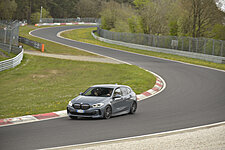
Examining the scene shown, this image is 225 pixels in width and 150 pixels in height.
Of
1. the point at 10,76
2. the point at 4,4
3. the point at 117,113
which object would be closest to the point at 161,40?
the point at 10,76

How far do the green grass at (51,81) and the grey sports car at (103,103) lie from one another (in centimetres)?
235

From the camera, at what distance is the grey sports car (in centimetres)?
1420

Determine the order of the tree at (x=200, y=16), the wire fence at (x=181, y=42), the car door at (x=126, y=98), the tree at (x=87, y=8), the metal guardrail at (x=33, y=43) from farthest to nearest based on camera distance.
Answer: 1. the tree at (x=87, y=8)
2. the tree at (x=200, y=16)
3. the metal guardrail at (x=33, y=43)
4. the wire fence at (x=181, y=42)
5. the car door at (x=126, y=98)

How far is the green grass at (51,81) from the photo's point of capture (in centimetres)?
1845

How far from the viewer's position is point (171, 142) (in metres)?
10.4

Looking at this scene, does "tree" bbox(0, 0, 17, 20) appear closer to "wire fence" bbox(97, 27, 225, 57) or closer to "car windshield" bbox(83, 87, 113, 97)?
"wire fence" bbox(97, 27, 225, 57)

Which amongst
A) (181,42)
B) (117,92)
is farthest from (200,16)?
(117,92)

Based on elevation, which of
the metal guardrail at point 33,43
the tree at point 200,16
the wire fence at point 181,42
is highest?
the tree at point 200,16

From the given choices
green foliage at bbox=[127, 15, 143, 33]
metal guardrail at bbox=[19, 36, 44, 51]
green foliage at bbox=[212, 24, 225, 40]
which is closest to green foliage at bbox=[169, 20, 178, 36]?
green foliage at bbox=[212, 24, 225, 40]

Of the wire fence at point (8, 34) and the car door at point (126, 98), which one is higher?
the wire fence at point (8, 34)

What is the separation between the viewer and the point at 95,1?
6053 inches

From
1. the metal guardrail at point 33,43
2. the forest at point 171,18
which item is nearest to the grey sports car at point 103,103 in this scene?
the metal guardrail at point 33,43

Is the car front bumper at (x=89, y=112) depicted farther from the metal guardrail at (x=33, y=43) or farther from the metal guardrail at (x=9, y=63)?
the metal guardrail at (x=33, y=43)

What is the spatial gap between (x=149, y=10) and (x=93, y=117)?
2178 inches
